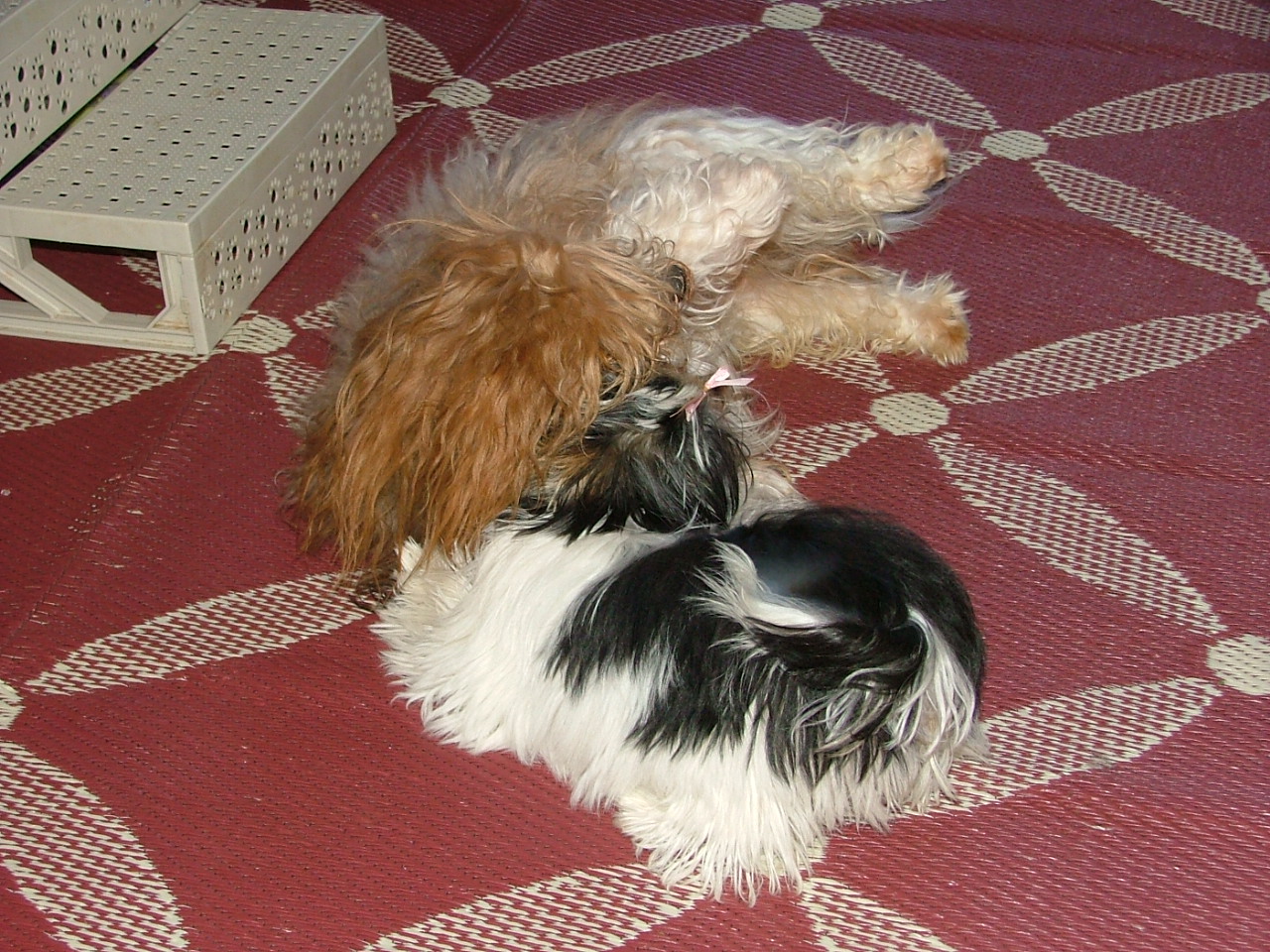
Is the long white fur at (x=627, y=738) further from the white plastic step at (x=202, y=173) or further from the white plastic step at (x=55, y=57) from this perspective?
the white plastic step at (x=55, y=57)

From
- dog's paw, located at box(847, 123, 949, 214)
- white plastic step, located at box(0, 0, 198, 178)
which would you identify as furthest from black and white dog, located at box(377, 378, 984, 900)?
white plastic step, located at box(0, 0, 198, 178)

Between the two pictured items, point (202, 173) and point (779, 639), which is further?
point (202, 173)

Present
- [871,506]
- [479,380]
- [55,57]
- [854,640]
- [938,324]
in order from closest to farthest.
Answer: [854,640]
[479,380]
[871,506]
[938,324]
[55,57]

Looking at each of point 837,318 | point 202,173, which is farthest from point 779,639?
point 202,173

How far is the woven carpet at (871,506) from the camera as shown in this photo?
150cm

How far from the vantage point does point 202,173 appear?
221cm

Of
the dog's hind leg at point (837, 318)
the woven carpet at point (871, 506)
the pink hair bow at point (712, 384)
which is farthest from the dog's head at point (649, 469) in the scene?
the dog's hind leg at point (837, 318)

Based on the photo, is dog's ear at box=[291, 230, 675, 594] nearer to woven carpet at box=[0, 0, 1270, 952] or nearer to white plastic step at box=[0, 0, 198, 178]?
woven carpet at box=[0, 0, 1270, 952]

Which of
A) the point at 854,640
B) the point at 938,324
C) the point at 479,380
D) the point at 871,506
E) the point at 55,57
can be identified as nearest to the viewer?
the point at 854,640

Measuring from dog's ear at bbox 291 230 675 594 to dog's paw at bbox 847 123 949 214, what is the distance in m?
0.62

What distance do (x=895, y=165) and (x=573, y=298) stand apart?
2.51 feet

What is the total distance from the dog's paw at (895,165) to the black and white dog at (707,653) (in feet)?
2.17

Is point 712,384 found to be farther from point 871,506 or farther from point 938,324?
point 938,324

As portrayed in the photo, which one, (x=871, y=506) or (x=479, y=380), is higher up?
(x=479, y=380)
